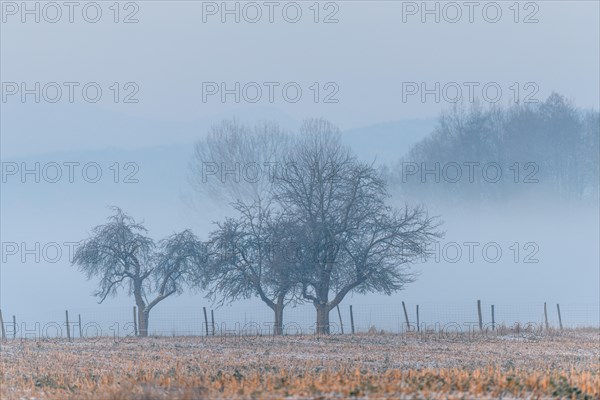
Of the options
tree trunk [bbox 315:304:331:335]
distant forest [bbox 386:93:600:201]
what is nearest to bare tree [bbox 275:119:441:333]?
tree trunk [bbox 315:304:331:335]

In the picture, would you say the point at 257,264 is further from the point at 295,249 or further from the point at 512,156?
the point at 512,156

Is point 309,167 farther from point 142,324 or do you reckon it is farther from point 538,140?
point 538,140

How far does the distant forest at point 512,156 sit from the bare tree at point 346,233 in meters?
27.8

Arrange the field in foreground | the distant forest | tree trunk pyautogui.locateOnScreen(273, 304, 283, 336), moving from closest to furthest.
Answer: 1. the field in foreground
2. tree trunk pyautogui.locateOnScreen(273, 304, 283, 336)
3. the distant forest

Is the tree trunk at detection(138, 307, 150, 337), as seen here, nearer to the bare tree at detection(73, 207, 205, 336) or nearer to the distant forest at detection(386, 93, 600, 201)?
the bare tree at detection(73, 207, 205, 336)

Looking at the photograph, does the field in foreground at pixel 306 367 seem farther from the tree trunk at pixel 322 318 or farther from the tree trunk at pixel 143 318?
the tree trunk at pixel 143 318

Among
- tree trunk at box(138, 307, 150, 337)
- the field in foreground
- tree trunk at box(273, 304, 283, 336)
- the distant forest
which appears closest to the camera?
the field in foreground

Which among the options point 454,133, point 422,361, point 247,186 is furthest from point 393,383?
point 454,133

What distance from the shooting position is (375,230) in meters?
53.9

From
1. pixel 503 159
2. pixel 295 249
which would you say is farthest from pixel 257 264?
pixel 503 159

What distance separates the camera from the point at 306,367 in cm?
2698

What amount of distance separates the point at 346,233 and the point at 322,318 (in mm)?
4462

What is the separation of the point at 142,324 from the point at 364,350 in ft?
75.7

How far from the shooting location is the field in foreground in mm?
17750
